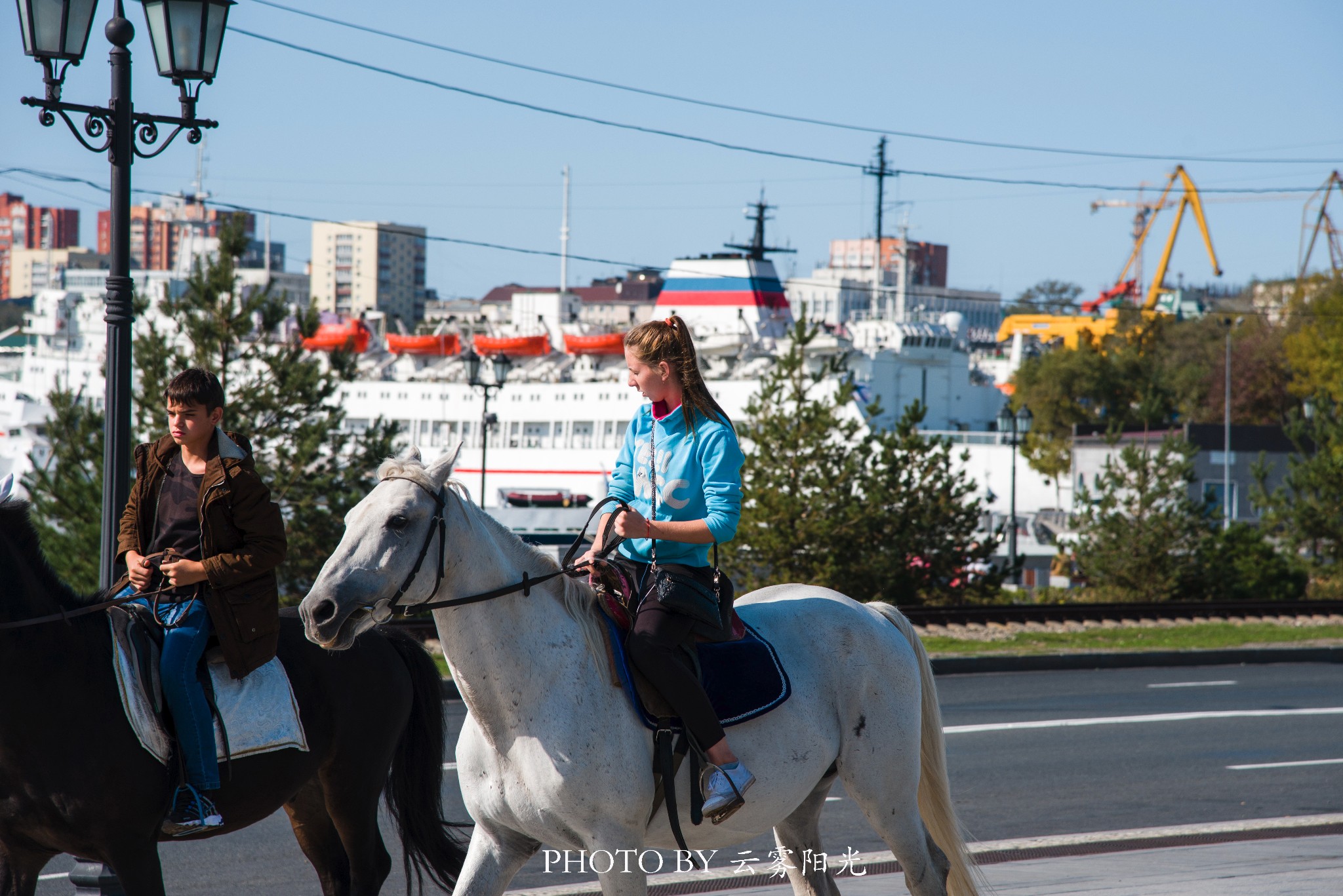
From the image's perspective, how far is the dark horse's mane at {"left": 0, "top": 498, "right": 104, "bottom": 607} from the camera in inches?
184

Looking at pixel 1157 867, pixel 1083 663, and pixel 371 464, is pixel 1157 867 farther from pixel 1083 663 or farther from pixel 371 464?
pixel 371 464

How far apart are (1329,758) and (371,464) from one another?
14.2 metres

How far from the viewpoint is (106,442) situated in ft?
21.9

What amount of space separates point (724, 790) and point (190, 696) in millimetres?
1984

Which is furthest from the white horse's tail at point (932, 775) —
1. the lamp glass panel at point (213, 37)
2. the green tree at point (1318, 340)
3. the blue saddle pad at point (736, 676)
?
the green tree at point (1318, 340)

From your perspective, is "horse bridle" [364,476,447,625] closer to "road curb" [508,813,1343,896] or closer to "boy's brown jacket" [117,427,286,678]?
"boy's brown jacket" [117,427,286,678]

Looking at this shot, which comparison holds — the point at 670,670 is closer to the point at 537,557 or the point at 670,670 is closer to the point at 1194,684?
the point at 537,557

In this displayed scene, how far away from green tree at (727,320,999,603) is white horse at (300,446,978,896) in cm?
1607

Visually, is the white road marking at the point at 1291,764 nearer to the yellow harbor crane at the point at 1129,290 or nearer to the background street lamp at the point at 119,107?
the background street lamp at the point at 119,107

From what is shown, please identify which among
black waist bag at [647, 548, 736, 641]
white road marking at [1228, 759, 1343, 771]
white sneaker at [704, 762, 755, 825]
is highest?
black waist bag at [647, 548, 736, 641]

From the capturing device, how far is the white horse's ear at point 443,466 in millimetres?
3824

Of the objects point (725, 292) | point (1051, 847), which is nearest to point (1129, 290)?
point (725, 292)

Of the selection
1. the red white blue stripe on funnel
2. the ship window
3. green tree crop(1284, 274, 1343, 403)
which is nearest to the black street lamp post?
green tree crop(1284, 274, 1343, 403)

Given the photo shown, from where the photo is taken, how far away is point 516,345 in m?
58.5
